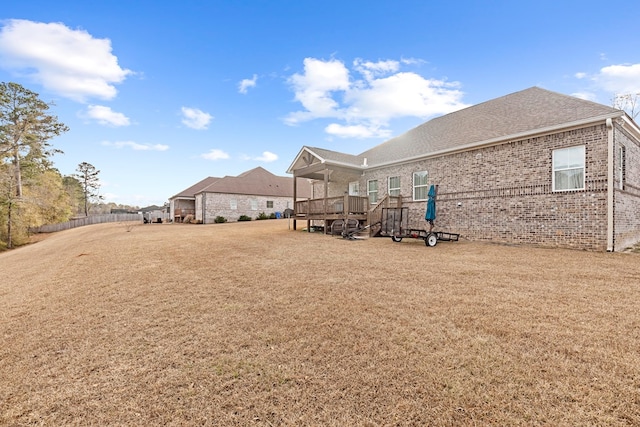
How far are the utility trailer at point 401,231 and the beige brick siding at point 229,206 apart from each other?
20600 millimetres

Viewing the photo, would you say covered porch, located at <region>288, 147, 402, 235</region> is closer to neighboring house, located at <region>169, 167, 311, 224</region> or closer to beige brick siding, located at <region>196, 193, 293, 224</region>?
neighboring house, located at <region>169, 167, 311, 224</region>

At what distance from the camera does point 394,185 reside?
604 inches

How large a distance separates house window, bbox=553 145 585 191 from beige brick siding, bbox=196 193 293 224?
2653cm

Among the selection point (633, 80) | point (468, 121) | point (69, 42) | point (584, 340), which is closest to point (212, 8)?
point (69, 42)

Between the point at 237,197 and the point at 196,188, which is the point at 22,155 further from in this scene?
the point at 237,197

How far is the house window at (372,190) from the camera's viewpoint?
53.2ft

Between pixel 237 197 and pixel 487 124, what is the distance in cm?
2458

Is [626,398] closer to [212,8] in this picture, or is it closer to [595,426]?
[595,426]

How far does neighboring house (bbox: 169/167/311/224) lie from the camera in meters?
29.2

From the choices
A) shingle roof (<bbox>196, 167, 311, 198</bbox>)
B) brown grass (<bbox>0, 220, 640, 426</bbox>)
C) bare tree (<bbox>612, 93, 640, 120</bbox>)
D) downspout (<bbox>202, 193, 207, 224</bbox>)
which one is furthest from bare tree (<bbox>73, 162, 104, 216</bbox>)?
bare tree (<bbox>612, 93, 640, 120</bbox>)

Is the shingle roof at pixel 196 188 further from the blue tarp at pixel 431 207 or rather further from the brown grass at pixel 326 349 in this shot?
the brown grass at pixel 326 349

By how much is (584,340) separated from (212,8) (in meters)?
17.8

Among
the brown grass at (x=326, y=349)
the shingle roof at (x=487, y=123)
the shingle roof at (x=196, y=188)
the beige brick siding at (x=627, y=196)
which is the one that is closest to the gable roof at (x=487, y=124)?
the shingle roof at (x=487, y=123)

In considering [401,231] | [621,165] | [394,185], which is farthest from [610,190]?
[394,185]
